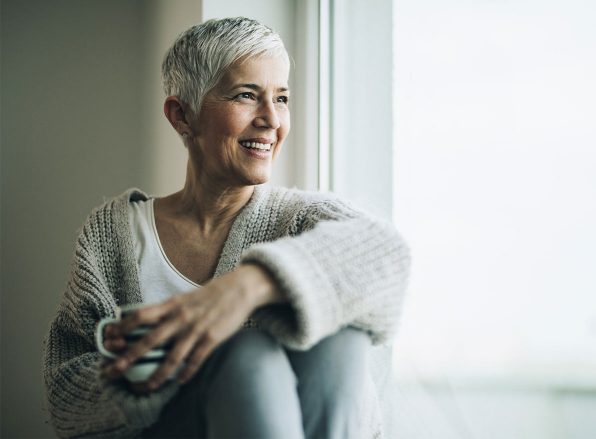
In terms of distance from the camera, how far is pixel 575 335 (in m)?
0.92

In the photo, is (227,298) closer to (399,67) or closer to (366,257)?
(366,257)

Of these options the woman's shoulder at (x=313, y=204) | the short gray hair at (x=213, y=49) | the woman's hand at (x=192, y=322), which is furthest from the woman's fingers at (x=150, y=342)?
the short gray hair at (x=213, y=49)

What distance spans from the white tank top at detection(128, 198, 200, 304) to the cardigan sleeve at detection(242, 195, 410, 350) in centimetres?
41

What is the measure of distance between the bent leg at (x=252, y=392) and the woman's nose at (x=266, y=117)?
21.7 inches

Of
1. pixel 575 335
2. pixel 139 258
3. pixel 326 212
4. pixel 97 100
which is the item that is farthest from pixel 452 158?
pixel 97 100

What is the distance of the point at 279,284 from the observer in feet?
2.66

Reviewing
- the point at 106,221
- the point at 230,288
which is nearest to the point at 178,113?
the point at 106,221

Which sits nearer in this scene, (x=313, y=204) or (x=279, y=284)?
(x=279, y=284)

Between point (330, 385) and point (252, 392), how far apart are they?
148 millimetres

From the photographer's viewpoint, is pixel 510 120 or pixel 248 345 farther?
pixel 510 120

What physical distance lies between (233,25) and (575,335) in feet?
2.82

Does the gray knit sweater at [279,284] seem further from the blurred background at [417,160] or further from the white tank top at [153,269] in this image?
the blurred background at [417,160]

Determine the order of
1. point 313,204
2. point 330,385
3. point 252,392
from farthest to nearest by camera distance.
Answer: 1. point 313,204
2. point 330,385
3. point 252,392

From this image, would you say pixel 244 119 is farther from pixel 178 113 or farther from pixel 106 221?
pixel 106 221
